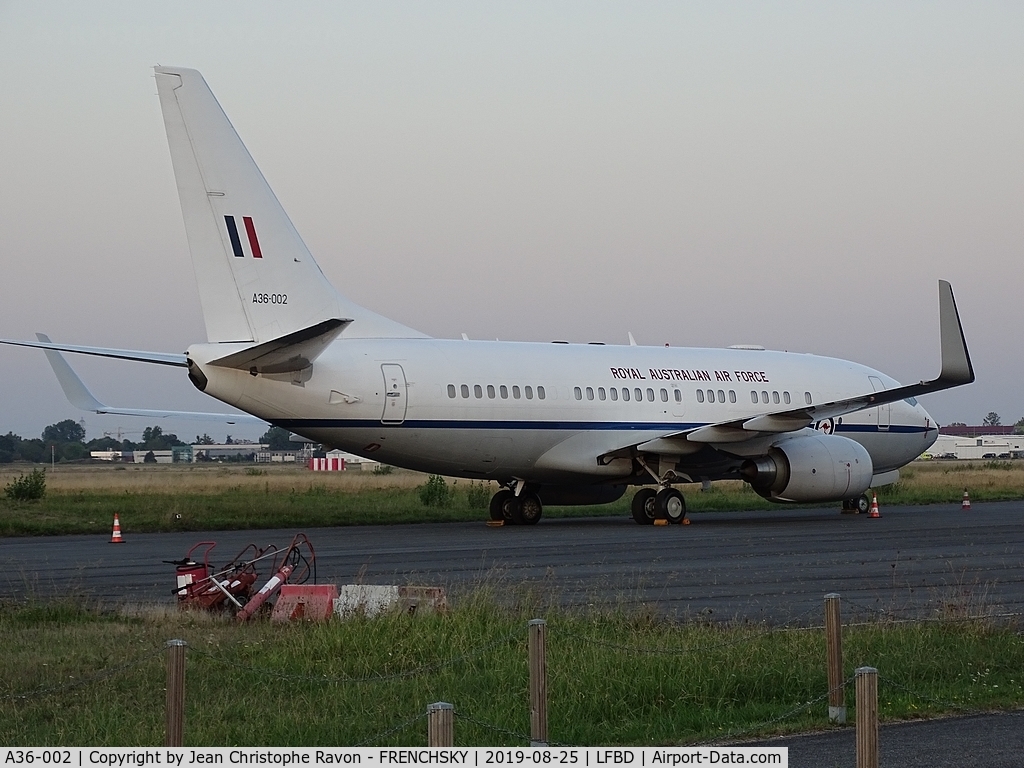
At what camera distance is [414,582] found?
17.6m

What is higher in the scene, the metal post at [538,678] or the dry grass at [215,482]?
the dry grass at [215,482]

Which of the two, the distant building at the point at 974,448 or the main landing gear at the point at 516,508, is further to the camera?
the distant building at the point at 974,448

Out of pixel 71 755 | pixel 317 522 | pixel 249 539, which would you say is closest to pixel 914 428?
pixel 317 522

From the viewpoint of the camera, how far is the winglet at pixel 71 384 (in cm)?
3469

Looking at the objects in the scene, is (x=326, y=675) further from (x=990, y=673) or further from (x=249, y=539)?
(x=249, y=539)

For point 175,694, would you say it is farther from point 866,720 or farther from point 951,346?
point 951,346

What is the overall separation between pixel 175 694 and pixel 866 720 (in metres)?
3.35

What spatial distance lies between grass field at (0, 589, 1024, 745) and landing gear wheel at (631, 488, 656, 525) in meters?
17.2

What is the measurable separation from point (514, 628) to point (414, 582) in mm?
5584

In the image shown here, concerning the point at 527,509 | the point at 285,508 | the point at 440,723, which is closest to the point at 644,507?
the point at 527,509

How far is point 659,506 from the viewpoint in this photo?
3008 centimetres

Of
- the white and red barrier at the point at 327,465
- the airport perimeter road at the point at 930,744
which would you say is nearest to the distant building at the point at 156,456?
the white and red barrier at the point at 327,465

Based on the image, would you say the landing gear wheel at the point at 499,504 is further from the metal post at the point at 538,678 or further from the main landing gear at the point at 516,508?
the metal post at the point at 538,678

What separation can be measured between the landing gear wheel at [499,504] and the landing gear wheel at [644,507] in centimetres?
268
